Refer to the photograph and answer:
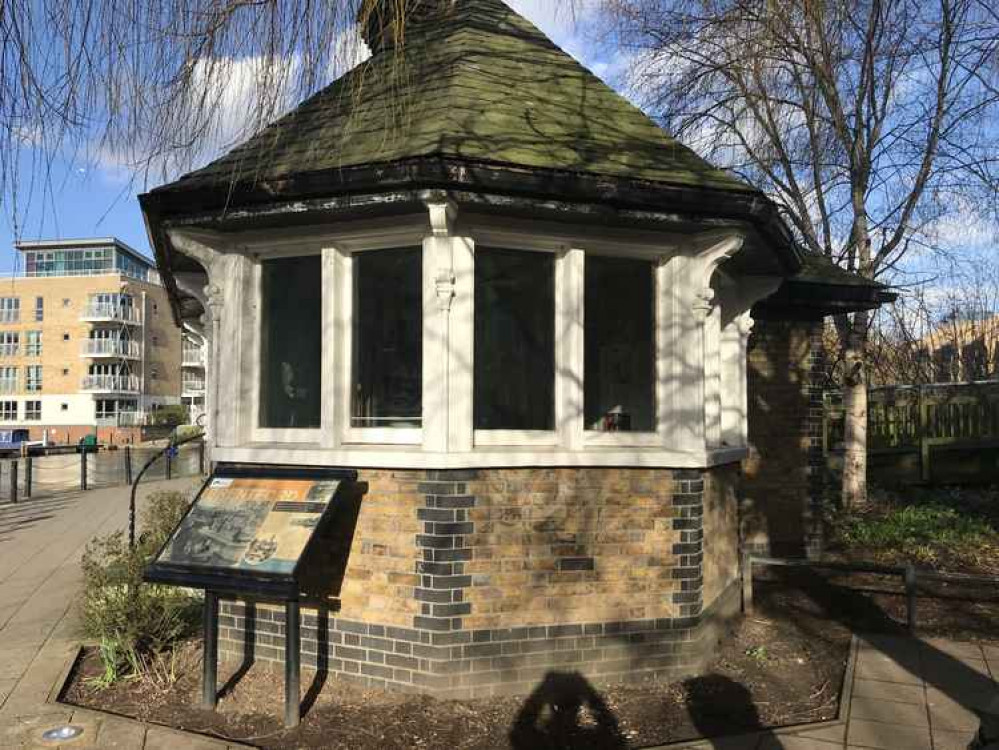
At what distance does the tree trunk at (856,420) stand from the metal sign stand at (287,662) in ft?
33.1

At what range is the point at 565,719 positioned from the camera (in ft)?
15.5

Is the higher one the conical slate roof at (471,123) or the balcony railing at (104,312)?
the balcony railing at (104,312)

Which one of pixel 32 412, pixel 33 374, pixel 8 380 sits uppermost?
pixel 33 374

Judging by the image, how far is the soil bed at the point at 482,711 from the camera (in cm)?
443

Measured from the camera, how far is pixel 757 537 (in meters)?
8.86

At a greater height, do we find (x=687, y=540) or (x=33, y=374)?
(x=33, y=374)

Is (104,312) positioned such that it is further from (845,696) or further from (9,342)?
(845,696)

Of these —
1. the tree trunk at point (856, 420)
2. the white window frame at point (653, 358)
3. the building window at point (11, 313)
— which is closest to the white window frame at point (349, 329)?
the white window frame at point (653, 358)

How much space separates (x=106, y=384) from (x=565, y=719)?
73.8m

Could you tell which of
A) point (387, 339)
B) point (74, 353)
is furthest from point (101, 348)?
point (387, 339)

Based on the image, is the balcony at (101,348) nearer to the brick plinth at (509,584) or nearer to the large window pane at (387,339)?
the brick plinth at (509,584)

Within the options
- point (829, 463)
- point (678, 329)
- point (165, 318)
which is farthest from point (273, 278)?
point (165, 318)

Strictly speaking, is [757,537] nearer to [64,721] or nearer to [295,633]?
[295,633]

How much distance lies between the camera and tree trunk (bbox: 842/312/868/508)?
1232 cm
